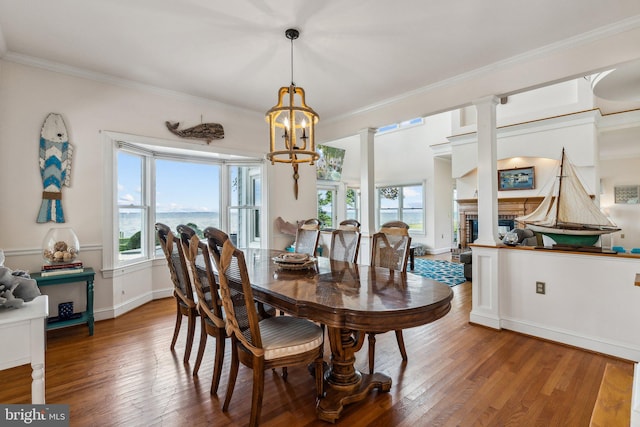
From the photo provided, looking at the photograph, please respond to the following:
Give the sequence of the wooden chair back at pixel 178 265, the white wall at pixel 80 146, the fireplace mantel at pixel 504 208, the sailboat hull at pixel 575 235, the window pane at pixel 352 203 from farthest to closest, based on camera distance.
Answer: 1. the window pane at pixel 352 203
2. the fireplace mantel at pixel 504 208
3. the white wall at pixel 80 146
4. the sailboat hull at pixel 575 235
5. the wooden chair back at pixel 178 265

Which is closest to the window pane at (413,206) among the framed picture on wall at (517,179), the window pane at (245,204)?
the framed picture on wall at (517,179)

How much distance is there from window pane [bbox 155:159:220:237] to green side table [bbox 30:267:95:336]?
4.97 ft

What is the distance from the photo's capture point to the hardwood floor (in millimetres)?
1794

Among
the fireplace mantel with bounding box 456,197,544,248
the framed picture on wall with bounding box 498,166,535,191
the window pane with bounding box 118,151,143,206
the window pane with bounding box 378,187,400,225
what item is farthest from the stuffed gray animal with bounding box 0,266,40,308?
the window pane with bounding box 378,187,400,225

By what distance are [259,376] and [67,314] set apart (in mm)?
2658

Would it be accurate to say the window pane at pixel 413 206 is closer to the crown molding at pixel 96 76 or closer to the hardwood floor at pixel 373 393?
the hardwood floor at pixel 373 393

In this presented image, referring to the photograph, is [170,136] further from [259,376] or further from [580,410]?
[580,410]

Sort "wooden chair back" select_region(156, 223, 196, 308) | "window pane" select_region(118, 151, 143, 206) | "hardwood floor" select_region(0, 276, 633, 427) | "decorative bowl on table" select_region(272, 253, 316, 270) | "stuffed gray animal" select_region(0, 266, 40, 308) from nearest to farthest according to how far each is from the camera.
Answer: "stuffed gray animal" select_region(0, 266, 40, 308) → "hardwood floor" select_region(0, 276, 633, 427) → "wooden chair back" select_region(156, 223, 196, 308) → "decorative bowl on table" select_region(272, 253, 316, 270) → "window pane" select_region(118, 151, 143, 206)

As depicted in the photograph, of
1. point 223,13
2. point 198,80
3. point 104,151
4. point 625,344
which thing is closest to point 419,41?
point 223,13

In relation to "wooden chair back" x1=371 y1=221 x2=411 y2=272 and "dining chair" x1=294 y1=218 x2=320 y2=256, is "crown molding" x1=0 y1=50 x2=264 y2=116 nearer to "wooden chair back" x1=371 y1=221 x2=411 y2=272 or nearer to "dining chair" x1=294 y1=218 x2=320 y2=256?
"dining chair" x1=294 y1=218 x2=320 y2=256

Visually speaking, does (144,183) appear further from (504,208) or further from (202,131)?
(504,208)

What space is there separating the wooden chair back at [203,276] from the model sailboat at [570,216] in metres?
3.05

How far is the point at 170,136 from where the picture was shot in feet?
13.1

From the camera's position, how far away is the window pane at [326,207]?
9258mm
